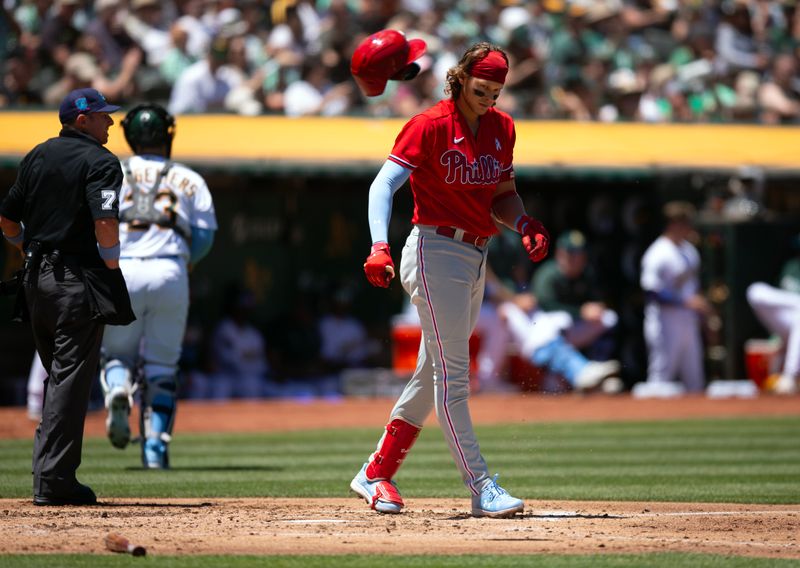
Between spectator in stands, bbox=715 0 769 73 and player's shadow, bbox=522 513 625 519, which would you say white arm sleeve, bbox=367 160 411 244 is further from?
spectator in stands, bbox=715 0 769 73

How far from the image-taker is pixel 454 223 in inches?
253

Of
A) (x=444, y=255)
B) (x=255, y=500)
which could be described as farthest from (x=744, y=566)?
(x=255, y=500)

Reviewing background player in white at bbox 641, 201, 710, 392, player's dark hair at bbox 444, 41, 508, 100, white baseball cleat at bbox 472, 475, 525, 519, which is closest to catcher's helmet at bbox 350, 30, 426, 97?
player's dark hair at bbox 444, 41, 508, 100

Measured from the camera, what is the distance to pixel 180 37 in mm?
16344

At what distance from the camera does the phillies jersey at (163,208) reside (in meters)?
8.86

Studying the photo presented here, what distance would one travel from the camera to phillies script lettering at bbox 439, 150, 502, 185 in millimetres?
6371

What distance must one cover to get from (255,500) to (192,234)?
224cm

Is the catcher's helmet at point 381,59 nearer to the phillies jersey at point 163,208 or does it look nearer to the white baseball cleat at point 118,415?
the phillies jersey at point 163,208

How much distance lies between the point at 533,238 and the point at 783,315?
1087cm

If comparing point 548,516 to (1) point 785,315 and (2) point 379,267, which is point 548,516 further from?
(1) point 785,315

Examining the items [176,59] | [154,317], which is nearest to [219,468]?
[154,317]

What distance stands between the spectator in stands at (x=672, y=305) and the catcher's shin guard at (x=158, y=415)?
871 centimetres

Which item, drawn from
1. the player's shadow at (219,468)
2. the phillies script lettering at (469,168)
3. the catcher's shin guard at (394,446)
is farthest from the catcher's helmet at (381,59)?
the player's shadow at (219,468)

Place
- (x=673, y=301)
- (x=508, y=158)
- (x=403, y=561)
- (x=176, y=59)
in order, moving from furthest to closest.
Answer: (x=673, y=301) → (x=176, y=59) → (x=508, y=158) → (x=403, y=561)
